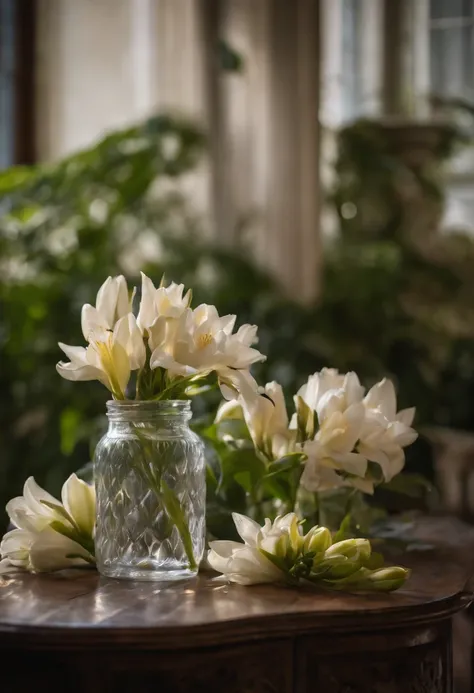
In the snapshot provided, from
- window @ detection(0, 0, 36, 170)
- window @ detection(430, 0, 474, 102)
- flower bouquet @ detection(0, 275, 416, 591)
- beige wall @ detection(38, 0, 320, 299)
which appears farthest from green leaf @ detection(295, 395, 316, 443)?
window @ detection(430, 0, 474, 102)

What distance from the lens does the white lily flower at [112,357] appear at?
Answer: 4.80ft

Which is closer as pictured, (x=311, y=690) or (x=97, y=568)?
(x=311, y=690)

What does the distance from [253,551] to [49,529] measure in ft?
0.88

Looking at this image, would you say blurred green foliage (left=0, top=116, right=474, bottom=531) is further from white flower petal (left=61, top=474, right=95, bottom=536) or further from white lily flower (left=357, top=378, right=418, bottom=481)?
white flower petal (left=61, top=474, right=95, bottom=536)

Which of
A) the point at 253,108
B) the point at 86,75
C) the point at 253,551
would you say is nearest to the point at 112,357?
the point at 253,551

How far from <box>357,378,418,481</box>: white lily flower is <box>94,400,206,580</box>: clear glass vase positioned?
9.3 inches

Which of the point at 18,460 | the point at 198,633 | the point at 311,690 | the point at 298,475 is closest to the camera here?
the point at 198,633

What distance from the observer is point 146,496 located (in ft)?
4.84

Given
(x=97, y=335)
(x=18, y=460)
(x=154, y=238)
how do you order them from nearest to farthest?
(x=97, y=335)
(x=18, y=460)
(x=154, y=238)

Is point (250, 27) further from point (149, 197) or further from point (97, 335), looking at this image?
point (97, 335)

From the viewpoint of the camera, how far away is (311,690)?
1.36 metres

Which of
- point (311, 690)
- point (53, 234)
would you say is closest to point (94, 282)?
point (53, 234)

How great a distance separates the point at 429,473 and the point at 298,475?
4.31 feet

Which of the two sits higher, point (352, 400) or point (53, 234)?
point (53, 234)
